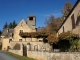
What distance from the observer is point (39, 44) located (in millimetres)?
39969

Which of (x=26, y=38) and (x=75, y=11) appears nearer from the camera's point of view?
(x=75, y=11)

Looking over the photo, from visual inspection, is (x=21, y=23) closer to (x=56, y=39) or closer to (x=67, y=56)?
(x=56, y=39)

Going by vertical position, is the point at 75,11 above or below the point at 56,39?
above

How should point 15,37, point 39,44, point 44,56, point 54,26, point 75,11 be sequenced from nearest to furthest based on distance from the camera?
point 44,56 → point 75,11 → point 39,44 → point 15,37 → point 54,26

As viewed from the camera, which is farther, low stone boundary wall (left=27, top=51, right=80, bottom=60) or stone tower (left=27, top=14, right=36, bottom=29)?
stone tower (left=27, top=14, right=36, bottom=29)

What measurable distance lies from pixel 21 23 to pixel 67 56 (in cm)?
4235

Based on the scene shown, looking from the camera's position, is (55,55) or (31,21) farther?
→ (31,21)

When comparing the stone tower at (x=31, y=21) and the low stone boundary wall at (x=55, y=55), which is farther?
the stone tower at (x=31, y=21)

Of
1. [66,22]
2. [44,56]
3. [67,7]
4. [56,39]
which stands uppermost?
[67,7]

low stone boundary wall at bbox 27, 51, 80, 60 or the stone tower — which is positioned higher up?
the stone tower

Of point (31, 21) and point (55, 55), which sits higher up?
point (31, 21)

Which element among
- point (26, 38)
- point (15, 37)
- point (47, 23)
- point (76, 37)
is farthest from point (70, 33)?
point (47, 23)

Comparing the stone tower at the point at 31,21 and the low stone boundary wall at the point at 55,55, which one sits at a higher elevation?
the stone tower at the point at 31,21

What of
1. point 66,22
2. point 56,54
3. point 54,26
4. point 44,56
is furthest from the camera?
point 54,26
